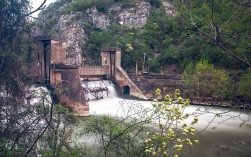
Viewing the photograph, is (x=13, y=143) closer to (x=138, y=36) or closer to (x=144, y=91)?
(x=144, y=91)

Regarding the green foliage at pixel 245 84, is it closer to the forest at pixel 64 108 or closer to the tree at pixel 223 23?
the tree at pixel 223 23

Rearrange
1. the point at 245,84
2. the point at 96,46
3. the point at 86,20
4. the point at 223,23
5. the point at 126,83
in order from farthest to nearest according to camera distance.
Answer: the point at 86,20 < the point at 96,46 < the point at 126,83 < the point at 245,84 < the point at 223,23

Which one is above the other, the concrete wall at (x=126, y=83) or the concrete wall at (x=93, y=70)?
the concrete wall at (x=93, y=70)

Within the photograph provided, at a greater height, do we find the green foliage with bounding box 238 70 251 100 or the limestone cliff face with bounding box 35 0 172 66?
the limestone cliff face with bounding box 35 0 172 66

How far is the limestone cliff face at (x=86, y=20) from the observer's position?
31750 mm

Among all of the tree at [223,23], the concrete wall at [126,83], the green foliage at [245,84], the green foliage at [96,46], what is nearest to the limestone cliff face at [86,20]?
the green foliage at [96,46]

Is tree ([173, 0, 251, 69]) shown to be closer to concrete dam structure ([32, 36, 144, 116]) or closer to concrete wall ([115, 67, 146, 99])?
concrete dam structure ([32, 36, 144, 116])

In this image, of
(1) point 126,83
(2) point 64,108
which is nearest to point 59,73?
(1) point 126,83

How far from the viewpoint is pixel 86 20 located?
3456 centimetres

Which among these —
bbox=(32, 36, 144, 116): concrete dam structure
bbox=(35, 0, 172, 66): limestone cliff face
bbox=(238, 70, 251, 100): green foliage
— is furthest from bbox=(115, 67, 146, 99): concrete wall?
bbox=(35, 0, 172, 66): limestone cliff face

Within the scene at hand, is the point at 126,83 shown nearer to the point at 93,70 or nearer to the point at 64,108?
the point at 93,70

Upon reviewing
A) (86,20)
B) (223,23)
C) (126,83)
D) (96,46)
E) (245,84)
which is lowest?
(126,83)

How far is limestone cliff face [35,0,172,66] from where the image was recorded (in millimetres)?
31750

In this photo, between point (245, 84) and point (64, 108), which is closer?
point (64, 108)
